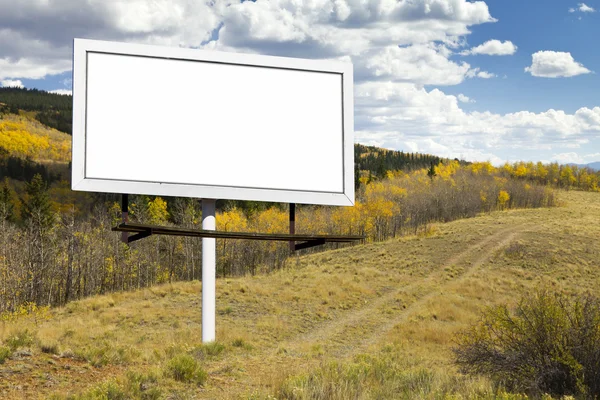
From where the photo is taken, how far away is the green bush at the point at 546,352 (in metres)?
9.02

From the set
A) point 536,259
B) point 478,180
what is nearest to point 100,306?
point 536,259

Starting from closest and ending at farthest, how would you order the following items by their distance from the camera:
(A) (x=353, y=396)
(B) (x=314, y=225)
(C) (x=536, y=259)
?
(A) (x=353, y=396), (C) (x=536, y=259), (B) (x=314, y=225)

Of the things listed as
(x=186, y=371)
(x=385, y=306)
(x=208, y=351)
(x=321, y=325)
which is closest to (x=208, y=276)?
(x=186, y=371)

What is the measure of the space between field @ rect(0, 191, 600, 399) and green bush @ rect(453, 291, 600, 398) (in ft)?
2.33

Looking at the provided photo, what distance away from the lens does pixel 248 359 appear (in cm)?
1062

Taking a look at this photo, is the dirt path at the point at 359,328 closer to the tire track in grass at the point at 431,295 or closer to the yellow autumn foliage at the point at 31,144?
the tire track in grass at the point at 431,295

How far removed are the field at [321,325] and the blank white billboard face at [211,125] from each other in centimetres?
292

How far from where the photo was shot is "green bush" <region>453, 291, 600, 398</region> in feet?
29.6

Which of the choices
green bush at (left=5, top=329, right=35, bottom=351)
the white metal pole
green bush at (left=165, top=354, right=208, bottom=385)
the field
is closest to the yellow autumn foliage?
the field

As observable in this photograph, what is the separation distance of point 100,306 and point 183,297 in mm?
5498

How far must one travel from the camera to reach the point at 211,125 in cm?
762

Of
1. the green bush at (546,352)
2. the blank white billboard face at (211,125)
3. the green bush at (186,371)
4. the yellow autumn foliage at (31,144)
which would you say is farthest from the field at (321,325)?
the yellow autumn foliage at (31,144)

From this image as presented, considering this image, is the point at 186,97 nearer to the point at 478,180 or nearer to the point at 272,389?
the point at 272,389

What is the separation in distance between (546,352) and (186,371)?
6604 mm
